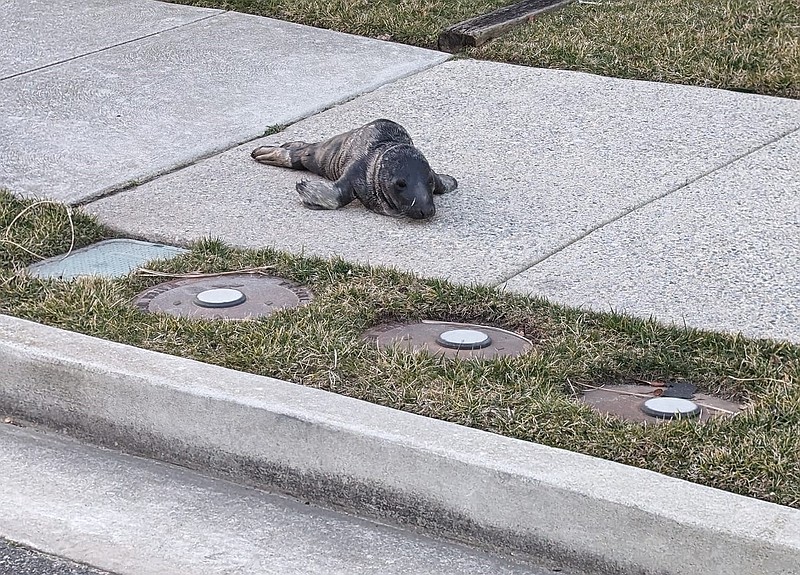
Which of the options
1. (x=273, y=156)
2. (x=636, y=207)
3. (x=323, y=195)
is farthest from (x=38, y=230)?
(x=636, y=207)

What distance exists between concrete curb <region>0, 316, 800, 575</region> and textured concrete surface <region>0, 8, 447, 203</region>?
1761 millimetres

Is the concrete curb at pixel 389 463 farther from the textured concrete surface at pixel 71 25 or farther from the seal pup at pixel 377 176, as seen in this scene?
the textured concrete surface at pixel 71 25

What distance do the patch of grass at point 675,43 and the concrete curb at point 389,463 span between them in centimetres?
396

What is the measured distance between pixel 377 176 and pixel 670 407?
1919 millimetres

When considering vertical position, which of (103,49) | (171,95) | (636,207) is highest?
(103,49)

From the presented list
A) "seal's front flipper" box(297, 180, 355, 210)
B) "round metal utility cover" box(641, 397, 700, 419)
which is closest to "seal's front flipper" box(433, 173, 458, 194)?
"seal's front flipper" box(297, 180, 355, 210)

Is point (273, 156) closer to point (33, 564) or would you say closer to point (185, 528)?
point (185, 528)

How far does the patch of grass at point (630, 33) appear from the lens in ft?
22.0

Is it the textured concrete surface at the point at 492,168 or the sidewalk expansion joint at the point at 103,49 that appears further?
the sidewalk expansion joint at the point at 103,49

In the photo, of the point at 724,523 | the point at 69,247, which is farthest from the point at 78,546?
the point at 69,247

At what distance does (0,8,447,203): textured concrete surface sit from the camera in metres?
5.68

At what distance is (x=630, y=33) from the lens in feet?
23.8

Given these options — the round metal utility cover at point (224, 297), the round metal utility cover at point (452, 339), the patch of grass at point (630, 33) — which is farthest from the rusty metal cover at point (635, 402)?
the patch of grass at point (630, 33)

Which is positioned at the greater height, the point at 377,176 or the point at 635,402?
the point at 377,176
